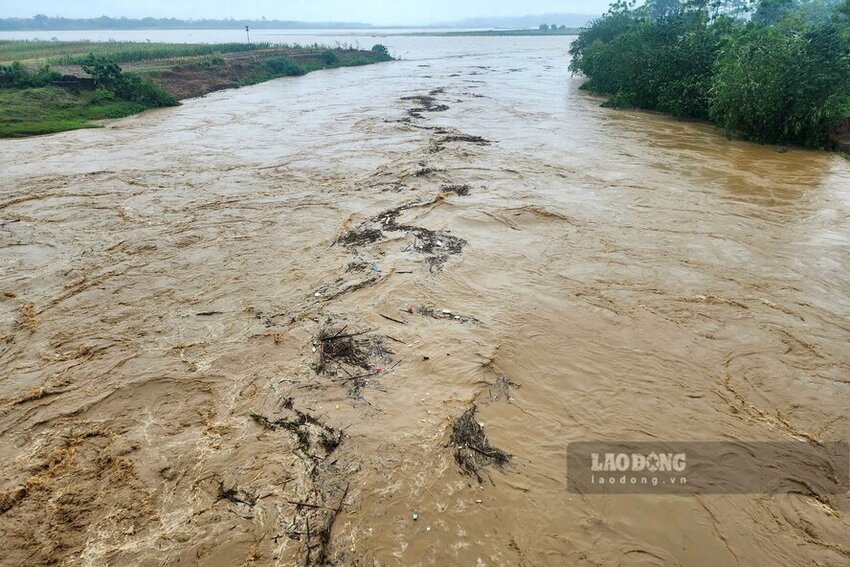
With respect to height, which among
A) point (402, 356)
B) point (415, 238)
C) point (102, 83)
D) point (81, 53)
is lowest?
point (402, 356)

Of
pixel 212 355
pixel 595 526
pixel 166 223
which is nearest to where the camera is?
pixel 595 526

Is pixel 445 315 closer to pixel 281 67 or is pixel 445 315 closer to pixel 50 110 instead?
pixel 50 110

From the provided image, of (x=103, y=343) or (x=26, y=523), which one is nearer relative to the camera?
(x=26, y=523)

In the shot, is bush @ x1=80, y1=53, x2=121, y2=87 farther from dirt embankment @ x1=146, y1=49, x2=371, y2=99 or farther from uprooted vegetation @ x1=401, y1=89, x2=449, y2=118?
uprooted vegetation @ x1=401, y1=89, x2=449, y2=118

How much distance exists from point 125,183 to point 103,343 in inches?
312

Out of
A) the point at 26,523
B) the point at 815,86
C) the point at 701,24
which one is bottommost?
the point at 26,523

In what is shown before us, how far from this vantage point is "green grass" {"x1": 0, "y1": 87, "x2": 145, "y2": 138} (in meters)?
18.0

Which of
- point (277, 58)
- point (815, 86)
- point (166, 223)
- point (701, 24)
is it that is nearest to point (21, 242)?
point (166, 223)

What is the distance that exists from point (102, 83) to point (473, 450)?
2797 cm

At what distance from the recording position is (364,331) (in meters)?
6.20

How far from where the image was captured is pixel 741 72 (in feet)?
52.2

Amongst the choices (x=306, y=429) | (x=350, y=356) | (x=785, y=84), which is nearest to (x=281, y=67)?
(x=785, y=84)

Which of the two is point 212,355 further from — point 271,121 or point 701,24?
point 701,24

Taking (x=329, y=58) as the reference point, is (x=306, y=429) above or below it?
below
